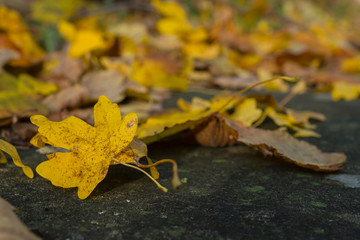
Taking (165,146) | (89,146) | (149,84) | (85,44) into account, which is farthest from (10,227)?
(85,44)

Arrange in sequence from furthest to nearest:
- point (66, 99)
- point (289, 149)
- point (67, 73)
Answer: point (67, 73) < point (66, 99) < point (289, 149)

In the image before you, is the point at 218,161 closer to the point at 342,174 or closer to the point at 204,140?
the point at 204,140

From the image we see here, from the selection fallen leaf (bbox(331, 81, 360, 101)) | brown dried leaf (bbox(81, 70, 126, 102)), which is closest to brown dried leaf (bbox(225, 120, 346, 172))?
brown dried leaf (bbox(81, 70, 126, 102))

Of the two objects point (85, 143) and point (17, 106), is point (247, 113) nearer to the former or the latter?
point (85, 143)

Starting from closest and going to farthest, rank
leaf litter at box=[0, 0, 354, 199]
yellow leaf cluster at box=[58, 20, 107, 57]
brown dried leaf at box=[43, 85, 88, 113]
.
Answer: leaf litter at box=[0, 0, 354, 199]
brown dried leaf at box=[43, 85, 88, 113]
yellow leaf cluster at box=[58, 20, 107, 57]

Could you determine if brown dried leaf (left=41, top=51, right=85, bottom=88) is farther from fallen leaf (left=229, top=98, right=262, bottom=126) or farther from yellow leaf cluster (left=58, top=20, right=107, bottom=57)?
fallen leaf (left=229, top=98, right=262, bottom=126)

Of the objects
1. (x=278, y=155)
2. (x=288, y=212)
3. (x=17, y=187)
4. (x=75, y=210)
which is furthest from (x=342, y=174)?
(x=17, y=187)
